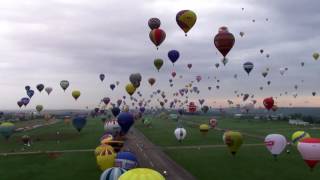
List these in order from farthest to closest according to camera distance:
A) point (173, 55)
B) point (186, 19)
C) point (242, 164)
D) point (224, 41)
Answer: point (173, 55) < point (186, 19) < point (224, 41) < point (242, 164)

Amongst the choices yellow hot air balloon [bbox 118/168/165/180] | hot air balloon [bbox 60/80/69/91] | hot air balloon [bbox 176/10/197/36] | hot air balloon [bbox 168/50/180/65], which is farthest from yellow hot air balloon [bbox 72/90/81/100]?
yellow hot air balloon [bbox 118/168/165/180]

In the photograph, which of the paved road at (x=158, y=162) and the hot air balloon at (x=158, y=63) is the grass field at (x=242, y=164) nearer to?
the paved road at (x=158, y=162)

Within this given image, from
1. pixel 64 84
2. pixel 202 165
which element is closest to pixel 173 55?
pixel 202 165

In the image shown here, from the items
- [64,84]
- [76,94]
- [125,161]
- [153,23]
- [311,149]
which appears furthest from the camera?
[76,94]

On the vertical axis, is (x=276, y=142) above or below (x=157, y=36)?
below

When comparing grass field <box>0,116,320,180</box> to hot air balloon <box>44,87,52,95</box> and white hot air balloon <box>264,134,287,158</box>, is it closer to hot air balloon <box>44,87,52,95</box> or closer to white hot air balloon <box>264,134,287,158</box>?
white hot air balloon <box>264,134,287,158</box>

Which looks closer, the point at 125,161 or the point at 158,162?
the point at 125,161

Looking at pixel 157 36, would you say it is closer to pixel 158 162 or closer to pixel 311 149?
pixel 158 162

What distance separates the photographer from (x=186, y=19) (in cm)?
5216

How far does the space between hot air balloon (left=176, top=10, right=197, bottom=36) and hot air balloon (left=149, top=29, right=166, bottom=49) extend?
5527 mm

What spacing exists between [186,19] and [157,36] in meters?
6.88

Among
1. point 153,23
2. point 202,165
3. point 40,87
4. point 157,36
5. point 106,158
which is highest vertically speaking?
point 153,23

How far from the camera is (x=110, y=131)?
67.4 metres

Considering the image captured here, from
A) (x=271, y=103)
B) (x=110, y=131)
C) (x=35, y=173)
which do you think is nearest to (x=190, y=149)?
(x=110, y=131)
